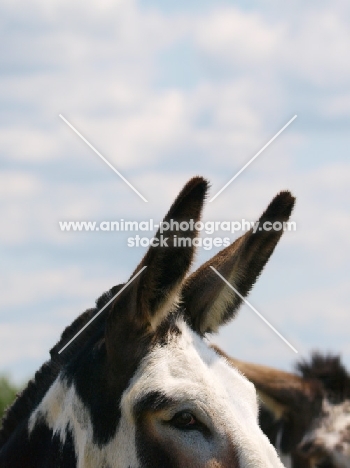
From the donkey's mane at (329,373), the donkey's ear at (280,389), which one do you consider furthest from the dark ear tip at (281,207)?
the donkey's mane at (329,373)

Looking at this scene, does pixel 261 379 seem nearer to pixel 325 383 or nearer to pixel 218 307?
pixel 325 383

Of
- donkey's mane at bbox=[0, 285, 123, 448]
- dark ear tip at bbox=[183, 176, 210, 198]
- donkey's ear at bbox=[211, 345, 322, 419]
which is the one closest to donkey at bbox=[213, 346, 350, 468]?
donkey's ear at bbox=[211, 345, 322, 419]

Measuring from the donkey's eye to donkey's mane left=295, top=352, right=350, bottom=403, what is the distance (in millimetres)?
5542

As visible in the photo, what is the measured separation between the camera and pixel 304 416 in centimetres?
843

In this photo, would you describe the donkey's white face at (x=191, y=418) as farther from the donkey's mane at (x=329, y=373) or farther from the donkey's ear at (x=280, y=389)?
the donkey's mane at (x=329, y=373)

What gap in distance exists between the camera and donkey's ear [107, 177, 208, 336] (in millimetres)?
3500

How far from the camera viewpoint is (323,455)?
26.8 feet

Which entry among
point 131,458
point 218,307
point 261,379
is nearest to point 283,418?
point 261,379

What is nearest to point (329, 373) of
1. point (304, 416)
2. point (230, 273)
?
point (304, 416)

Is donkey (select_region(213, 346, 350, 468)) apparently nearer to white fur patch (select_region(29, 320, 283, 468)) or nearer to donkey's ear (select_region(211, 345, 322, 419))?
donkey's ear (select_region(211, 345, 322, 419))

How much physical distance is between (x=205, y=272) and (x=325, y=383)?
17.0 feet

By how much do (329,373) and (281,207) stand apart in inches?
211

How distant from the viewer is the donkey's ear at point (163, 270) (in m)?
3.50

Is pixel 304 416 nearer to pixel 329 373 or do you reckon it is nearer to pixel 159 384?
pixel 329 373
